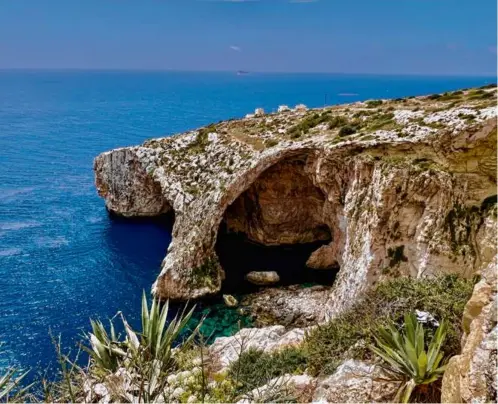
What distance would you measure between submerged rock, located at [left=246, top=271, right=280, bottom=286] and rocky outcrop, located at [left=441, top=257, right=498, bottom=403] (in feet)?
84.9

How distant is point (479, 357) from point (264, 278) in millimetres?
27322

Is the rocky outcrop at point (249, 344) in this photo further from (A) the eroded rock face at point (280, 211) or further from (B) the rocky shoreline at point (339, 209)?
(A) the eroded rock face at point (280, 211)

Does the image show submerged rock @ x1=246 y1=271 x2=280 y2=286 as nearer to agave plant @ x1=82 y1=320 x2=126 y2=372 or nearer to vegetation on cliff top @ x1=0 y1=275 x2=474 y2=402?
vegetation on cliff top @ x1=0 y1=275 x2=474 y2=402

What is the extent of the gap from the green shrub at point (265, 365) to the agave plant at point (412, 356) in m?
3.05

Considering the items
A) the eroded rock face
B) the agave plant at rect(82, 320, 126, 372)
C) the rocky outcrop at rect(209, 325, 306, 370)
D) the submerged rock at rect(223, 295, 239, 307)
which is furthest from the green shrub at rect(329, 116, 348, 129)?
the agave plant at rect(82, 320, 126, 372)

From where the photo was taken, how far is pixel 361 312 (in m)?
13.9

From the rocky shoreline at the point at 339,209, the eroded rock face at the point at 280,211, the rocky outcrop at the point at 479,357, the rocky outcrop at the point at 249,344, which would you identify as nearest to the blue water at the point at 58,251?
the rocky shoreline at the point at 339,209

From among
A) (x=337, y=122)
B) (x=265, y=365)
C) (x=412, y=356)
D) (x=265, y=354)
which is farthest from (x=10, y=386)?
(x=337, y=122)

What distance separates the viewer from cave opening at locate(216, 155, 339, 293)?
35634 mm

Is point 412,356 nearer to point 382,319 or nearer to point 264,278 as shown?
point 382,319

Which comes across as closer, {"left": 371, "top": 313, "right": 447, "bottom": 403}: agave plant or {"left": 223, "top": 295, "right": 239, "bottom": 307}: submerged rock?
{"left": 371, "top": 313, "right": 447, "bottom": 403}: agave plant

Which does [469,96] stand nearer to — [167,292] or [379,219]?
[379,219]

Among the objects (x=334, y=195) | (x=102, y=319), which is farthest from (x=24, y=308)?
(x=334, y=195)

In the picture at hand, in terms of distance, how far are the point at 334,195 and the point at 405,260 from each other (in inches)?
353
